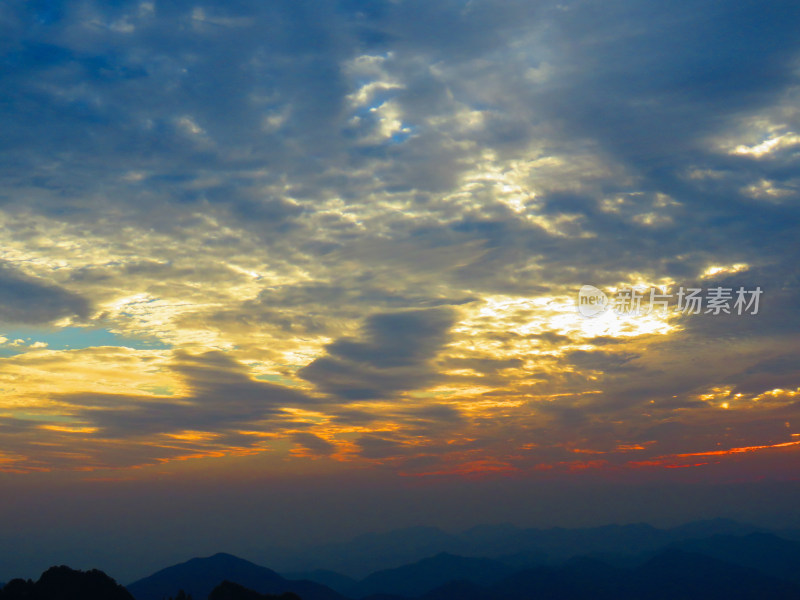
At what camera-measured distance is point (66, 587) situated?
309ft

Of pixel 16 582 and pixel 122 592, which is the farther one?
pixel 122 592

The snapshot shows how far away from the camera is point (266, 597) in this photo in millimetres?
102625

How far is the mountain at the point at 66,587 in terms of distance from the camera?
9071 cm

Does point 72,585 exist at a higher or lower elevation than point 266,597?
higher

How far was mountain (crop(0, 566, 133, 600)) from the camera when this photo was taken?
90.7 metres

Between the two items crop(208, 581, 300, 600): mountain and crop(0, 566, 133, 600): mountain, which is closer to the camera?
crop(0, 566, 133, 600): mountain

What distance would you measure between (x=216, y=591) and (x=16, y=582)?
33111 mm

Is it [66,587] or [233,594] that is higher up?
[66,587]

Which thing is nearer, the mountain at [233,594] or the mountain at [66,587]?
the mountain at [66,587]

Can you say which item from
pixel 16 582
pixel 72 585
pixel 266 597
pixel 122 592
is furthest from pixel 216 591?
pixel 16 582

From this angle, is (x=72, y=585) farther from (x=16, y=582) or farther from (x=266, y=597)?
(x=266, y=597)

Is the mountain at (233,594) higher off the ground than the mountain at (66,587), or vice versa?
the mountain at (66,587)

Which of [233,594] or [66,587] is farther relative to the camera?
[233,594]

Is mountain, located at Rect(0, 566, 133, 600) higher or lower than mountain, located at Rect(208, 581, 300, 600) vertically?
higher
